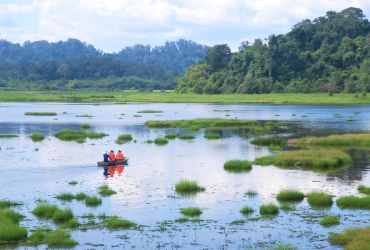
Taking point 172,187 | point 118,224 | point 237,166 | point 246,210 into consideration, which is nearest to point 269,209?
point 246,210

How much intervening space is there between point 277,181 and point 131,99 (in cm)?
12536

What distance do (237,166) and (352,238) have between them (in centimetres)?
1994

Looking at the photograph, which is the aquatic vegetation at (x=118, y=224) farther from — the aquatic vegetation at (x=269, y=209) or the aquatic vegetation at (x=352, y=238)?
the aquatic vegetation at (x=352, y=238)

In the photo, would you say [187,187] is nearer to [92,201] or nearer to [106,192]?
[106,192]

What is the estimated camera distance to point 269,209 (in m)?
28.4

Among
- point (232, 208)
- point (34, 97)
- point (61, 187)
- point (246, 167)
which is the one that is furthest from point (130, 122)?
point (34, 97)

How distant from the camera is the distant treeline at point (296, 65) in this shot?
153000mm

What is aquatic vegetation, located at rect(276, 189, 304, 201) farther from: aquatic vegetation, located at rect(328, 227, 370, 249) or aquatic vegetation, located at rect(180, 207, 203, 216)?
aquatic vegetation, located at rect(328, 227, 370, 249)

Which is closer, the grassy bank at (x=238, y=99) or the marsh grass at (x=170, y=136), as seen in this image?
the marsh grass at (x=170, y=136)

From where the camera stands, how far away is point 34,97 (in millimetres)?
165750

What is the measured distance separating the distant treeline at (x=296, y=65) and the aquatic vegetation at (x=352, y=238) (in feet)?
412

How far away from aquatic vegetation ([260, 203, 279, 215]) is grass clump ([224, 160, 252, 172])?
13335 mm

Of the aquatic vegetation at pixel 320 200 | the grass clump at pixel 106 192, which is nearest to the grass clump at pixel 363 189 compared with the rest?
the aquatic vegetation at pixel 320 200

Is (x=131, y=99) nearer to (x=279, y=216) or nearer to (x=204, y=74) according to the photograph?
(x=204, y=74)
